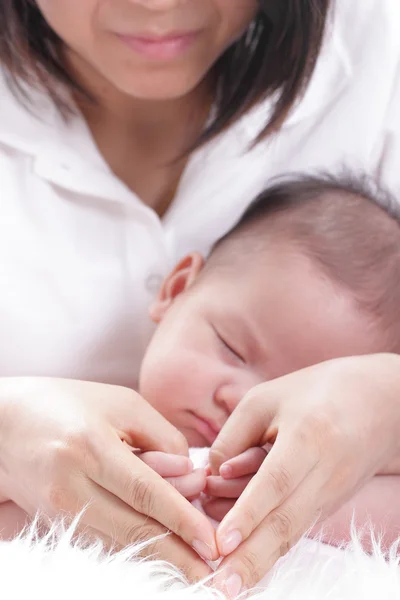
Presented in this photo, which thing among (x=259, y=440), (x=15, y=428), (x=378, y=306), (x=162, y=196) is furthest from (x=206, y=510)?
(x=162, y=196)

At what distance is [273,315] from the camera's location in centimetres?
113

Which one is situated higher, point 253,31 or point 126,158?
point 253,31

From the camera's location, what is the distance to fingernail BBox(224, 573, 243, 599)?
75 centimetres

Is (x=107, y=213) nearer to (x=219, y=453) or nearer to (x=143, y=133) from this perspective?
(x=143, y=133)

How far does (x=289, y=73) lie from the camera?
4.74 ft

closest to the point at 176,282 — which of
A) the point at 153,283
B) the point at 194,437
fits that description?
the point at 153,283

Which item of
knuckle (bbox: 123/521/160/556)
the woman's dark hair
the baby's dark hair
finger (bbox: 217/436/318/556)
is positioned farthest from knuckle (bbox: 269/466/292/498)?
the woman's dark hair

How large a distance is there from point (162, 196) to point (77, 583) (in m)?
0.88

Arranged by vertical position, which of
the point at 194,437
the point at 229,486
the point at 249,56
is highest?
the point at 249,56

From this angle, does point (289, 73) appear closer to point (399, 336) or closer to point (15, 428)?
point (399, 336)

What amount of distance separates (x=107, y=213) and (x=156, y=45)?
0.27 meters

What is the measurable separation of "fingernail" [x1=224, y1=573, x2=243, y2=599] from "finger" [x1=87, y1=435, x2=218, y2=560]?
20 mm

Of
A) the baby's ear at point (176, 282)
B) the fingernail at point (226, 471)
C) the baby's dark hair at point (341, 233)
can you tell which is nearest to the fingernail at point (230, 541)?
the fingernail at point (226, 471)

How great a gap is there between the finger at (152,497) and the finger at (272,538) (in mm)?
20
